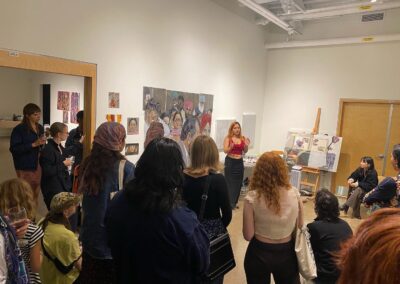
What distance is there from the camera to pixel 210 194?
6.10 ft

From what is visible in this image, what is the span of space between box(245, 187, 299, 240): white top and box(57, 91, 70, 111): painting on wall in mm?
4720

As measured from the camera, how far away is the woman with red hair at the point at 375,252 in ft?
1.74

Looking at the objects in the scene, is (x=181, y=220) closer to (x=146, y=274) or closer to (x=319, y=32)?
(x=146, y=274)

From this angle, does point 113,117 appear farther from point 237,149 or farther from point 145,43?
point 237,149

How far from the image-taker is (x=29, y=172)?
3.37 meters

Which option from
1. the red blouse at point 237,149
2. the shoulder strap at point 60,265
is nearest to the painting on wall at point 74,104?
the red blouse at point 237,149

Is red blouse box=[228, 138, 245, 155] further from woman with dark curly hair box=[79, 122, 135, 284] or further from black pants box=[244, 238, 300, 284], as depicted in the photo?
woman with dark curly hair box=[79, 122, 135, 284]

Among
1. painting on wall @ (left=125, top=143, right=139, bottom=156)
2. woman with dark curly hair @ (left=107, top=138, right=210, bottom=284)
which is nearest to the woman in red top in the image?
painting on wall @ (left=125, top=143, right=139, bottom=156)

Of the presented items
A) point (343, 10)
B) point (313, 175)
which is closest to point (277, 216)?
point (343, 10)

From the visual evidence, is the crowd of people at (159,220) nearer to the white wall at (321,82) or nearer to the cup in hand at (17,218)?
the cup in hand at (17,218)

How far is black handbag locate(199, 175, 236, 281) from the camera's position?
1.86 meters

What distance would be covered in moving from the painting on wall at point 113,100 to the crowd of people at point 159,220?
2.08 feet

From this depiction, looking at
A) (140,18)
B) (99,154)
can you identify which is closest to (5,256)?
(99,154)

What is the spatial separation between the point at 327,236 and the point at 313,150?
4.56 m
